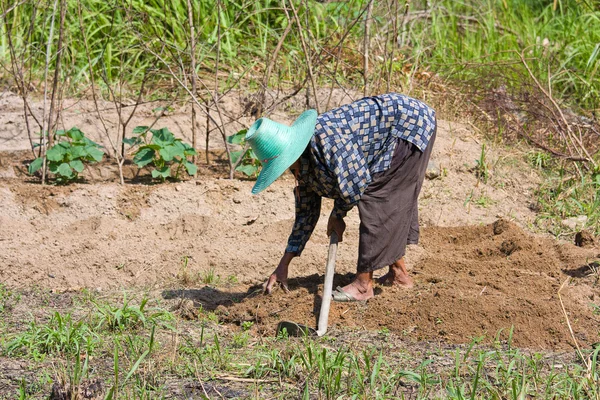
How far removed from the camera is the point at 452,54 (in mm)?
7688

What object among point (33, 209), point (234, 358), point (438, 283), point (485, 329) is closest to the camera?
point (234, 358)

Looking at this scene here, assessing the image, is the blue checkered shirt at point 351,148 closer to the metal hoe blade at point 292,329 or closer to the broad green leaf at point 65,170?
the metal hoe blade at point 292,329

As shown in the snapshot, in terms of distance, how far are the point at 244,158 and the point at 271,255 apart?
4.49ft

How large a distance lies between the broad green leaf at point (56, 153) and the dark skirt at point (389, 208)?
2559 mm

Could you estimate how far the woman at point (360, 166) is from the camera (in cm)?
352

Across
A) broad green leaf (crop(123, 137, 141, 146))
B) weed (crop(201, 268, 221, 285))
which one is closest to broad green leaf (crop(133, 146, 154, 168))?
broad green leaf (crop(123, 137, 141, 146))

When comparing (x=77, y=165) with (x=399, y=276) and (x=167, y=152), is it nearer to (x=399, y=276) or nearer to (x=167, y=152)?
(x=167, y=152)

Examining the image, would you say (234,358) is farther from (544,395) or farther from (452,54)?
(452,54)

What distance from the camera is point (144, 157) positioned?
5.73 m

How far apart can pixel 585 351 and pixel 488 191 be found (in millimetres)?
2406

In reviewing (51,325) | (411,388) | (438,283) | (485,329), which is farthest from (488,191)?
(51,325)

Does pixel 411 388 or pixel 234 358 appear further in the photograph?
pixel 234 358

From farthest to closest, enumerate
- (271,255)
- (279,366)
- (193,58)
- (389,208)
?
(193,58) < (271,255) < (389,208) < (279,366)

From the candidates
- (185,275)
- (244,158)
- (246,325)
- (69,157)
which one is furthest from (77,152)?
(246,325)
